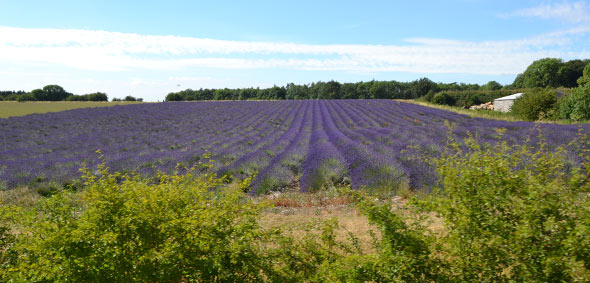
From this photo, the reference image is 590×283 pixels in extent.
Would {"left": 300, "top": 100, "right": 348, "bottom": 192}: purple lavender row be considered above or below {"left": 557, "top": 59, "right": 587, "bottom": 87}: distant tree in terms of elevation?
below

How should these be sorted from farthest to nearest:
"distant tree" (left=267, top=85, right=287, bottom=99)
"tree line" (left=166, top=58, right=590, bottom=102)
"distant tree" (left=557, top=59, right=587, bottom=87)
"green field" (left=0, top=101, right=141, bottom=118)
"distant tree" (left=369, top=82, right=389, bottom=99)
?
1. "distant tree" (left=267, top=85, right=287, bottom=99)
2. "distant tree" (left=369, top=82, right=389, bottom=99)
3. "tree line" (left=166, top=58, right=590, bottom=102)
4. "distant tree" (left=557, top=59, right=587, bottom=87)
5. "green field" (left=0, top=101, right=141, bottom=118)

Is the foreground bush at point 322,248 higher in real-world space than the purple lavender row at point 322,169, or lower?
higher

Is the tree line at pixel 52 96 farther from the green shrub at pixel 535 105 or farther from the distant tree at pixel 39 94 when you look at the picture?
the green shrub at pixel 535 105

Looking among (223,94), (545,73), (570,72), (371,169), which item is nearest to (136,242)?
(371,169)

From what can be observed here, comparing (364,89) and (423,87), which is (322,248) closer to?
(423,87)

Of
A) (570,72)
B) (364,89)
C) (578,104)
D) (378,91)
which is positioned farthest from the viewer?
(364,89)

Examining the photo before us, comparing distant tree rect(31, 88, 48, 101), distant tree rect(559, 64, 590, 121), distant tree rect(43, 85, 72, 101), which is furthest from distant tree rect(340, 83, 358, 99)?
distant tree rect(31, 88, 48, 101)

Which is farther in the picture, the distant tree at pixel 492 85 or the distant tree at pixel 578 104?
the distant tree at pixel 492 85

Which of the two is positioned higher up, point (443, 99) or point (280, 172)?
point (443, 99)

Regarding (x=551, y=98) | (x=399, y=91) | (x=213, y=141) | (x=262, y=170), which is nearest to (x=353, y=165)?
(x=262, y=170)

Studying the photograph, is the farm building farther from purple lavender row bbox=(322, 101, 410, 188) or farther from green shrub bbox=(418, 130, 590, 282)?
green shrub bbox=(418, 130, 590, 282)

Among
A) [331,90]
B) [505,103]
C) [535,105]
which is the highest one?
[331,90]

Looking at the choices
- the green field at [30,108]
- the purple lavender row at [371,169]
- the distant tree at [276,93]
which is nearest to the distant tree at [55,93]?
the green field at [30,108]

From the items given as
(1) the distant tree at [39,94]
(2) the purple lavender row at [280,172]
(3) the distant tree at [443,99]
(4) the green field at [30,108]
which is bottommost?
(2) the purple lavender row at [280,172]
